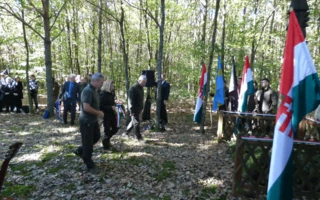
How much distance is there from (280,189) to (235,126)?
5.39 m

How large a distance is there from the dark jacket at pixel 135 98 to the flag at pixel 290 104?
480 cm

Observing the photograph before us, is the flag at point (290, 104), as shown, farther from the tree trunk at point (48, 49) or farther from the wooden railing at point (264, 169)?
the tree trunk at point (48, 49)

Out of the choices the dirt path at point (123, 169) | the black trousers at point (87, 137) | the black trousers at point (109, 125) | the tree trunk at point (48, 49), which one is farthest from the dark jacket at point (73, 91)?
the black trousers at point (87, 137)

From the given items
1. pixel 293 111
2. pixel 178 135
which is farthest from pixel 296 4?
pixel 178 135

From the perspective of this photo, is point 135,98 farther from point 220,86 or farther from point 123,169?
point 220,86

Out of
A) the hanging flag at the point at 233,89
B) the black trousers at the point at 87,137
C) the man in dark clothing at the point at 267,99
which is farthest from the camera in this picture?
the hanging flag at the point at 233,89

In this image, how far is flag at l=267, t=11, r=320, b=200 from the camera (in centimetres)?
293

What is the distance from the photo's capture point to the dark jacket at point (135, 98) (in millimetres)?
7254

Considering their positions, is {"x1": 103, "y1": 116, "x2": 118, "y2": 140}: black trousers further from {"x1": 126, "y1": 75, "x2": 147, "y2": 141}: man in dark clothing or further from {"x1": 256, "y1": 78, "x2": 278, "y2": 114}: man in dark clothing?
Result: {"x1": 256, "y1": 78, "x2": 278, "y2": 114}: man in dark clothing

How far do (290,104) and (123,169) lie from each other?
3904 mm

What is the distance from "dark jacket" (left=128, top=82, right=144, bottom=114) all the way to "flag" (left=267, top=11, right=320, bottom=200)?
15.7 ft

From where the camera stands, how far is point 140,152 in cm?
675

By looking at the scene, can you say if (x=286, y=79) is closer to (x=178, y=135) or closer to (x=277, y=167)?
(x=277, y=167)

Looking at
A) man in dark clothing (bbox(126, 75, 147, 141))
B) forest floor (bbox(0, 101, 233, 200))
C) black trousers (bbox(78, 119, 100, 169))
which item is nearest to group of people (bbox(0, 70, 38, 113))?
forest floor (bbox(0, 101, 233, 200))
